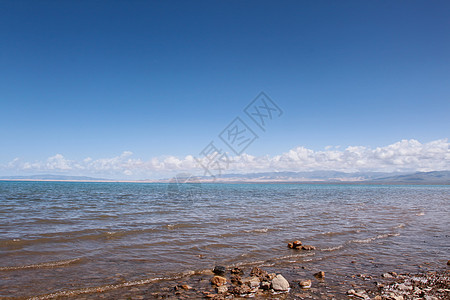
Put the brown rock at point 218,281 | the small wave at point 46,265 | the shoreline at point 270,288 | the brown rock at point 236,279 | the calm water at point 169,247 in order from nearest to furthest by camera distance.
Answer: the shoreline at point 270,288
the brown rock at point 218,281
the brown rock at point 236,279
the calm water at point 169,247
the small wave at point 46,265

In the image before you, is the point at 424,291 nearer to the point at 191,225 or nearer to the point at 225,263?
the point at 225,263

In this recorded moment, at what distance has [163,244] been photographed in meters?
11.7

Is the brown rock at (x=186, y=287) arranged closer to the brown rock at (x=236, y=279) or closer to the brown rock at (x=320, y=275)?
the brown rock at (x=236, y=279)

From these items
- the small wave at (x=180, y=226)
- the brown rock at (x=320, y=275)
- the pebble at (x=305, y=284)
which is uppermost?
the pebble at (x=305, y=284)

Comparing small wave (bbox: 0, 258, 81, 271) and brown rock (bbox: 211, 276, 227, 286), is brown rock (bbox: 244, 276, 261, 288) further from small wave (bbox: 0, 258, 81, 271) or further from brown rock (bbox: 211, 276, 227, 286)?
small wave (bbox: 0, 258, 81, 271)

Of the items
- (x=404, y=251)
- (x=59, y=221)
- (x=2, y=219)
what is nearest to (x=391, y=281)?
Answer: (x=404, y=251)

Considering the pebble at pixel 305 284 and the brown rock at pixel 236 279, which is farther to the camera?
the brown rock at pixel 236 279

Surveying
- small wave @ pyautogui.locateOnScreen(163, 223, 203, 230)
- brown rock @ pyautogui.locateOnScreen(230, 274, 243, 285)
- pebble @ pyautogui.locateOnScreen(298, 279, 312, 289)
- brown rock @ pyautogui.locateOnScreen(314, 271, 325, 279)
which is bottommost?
small wave @ pyautogui.locateOnScreen(163, 223, 203, 230)

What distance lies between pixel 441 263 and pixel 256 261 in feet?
22.1

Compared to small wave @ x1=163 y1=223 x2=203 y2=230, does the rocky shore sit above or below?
above

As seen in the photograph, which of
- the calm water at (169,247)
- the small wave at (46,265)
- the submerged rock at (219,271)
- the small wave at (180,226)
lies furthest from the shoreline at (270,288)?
the small wave at (180,226)

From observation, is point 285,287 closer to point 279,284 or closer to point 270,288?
point 279,284

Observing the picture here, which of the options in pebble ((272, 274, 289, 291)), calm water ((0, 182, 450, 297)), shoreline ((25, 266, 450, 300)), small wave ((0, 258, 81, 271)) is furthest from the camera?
small wave ((0, 258, 81, 271))

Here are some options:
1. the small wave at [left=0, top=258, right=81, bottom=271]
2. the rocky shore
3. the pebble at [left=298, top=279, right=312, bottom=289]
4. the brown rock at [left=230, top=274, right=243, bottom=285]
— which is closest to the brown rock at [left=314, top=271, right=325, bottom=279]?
the rocky shore
